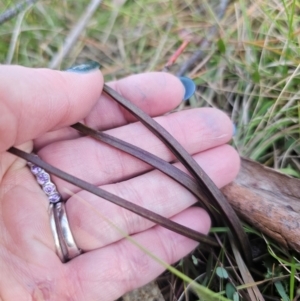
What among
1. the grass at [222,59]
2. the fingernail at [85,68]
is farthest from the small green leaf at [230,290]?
the fingernail at [85,68]

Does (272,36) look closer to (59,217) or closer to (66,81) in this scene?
(66,81)

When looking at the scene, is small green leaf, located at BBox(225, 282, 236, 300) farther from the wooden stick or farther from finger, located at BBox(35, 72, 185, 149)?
finger, located at BBox(35, 72, 185, 149)

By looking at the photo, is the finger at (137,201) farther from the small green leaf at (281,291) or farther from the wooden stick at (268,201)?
the small green leaf at (281,291)

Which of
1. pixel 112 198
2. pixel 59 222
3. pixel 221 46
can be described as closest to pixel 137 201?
pixel 112 198

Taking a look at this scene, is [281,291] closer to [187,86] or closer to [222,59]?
[187,86]

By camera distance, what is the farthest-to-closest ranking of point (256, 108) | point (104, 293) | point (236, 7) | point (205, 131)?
1. point (236, 7)
2. point (256, 108)
3. point (205, 131)
4. point (104, 293)

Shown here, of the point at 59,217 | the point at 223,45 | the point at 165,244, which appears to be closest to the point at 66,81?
the point at 59,217
